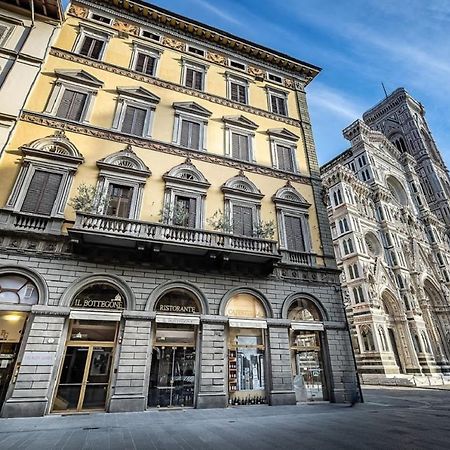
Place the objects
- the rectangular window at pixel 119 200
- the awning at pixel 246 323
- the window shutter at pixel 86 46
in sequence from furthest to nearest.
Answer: the window shutter at pixel 86 46 < the rectangular window at pixel 119 200 < the awning at pixel 246 323

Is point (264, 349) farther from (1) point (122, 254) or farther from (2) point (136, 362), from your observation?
(1) point (122, 254)

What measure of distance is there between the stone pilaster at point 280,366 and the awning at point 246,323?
1.61 feet

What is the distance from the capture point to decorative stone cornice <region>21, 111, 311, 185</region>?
1334 cm

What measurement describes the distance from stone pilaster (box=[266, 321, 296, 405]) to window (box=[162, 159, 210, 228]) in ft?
19.7

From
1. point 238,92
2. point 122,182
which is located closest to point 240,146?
point 238,92

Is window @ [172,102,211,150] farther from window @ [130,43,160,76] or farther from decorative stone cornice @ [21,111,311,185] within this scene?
window @ [130,43,160,76]

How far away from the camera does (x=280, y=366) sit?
40.3 ft

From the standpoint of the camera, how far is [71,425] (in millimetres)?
7762

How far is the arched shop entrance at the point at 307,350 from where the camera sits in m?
12.9

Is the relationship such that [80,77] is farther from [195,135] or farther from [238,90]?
[238,90]

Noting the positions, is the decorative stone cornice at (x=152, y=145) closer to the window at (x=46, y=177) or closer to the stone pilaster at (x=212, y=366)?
the window at (x=46, y=177)

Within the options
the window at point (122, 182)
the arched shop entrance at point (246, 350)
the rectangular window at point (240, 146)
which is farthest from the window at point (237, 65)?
the arched shop entrance at point (246, 350)

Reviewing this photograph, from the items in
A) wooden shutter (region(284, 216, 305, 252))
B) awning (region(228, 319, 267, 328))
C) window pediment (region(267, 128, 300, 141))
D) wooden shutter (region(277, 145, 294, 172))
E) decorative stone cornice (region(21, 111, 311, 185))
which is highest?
window pediment (region(267, 128, 300, 141))

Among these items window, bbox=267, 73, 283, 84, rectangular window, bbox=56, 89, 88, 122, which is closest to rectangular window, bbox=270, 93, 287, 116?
window, bbox=267, 73, 283, 84
